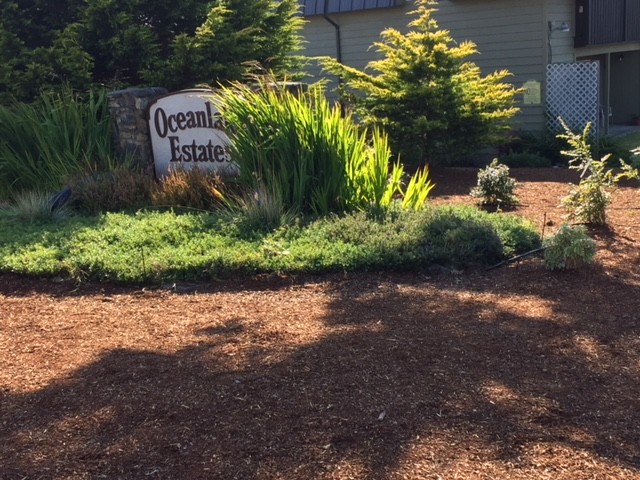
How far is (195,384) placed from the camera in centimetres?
402

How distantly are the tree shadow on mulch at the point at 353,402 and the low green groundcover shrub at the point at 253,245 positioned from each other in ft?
3.50

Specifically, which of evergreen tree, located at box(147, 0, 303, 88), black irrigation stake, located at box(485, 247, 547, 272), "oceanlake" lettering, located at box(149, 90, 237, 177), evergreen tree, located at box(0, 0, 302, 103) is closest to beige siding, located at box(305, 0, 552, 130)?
evergreen tree, located at box(147, 0, 303, 88)

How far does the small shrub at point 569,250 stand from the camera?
5699mm

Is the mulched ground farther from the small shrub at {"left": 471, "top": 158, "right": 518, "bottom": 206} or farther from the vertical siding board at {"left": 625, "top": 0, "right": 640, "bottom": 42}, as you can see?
the vertical siding board at {"left": 625, "top": 0, "right": 640, "bottom": 42}

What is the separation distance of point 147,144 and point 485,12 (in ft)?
28.1

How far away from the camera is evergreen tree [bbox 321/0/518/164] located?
36.0 ft

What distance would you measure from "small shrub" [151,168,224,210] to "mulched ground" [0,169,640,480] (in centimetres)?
223

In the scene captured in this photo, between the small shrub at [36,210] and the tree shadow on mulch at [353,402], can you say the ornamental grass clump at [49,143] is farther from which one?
the tree shadow on mulch at [353,402]

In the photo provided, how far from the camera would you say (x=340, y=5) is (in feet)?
55.3

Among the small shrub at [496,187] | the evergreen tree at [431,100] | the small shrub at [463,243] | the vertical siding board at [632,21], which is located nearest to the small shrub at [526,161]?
the evergreen tree at [431,100]

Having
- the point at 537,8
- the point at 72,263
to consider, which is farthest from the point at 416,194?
the point at 537,8

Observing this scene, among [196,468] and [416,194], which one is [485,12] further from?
[196,468]

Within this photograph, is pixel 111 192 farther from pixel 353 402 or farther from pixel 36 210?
pixel 353 402

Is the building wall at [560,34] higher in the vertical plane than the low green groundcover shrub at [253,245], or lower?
higher
